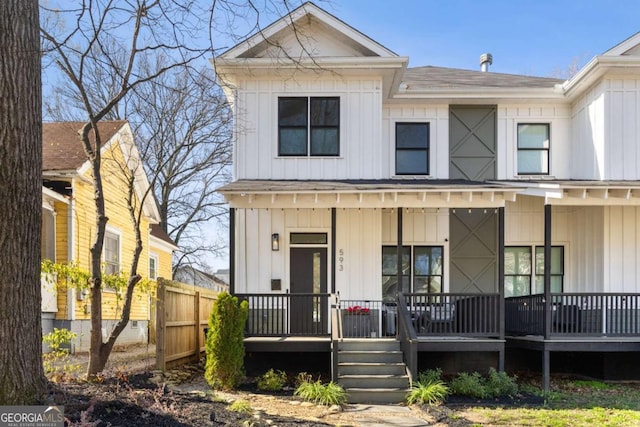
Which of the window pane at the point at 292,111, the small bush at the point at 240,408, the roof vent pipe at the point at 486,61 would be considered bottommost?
the small bush at the point at 240,408

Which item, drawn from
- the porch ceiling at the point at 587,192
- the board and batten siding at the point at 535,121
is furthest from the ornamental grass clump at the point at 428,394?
the board and batten siding at the point at 535,121

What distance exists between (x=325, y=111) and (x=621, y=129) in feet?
20.9

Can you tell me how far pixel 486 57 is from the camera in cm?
1625

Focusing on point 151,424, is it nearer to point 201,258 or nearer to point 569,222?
point 569,222

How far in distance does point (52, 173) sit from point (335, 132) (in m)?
6.80

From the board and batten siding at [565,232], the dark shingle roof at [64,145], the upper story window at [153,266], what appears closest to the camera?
the board and batten siding at [565,232]

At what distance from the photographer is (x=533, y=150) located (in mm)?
12641

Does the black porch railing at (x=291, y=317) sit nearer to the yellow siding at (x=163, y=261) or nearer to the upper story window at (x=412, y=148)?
the upper story window at (x=412, y=148)

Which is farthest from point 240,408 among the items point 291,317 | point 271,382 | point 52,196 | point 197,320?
point 52,196

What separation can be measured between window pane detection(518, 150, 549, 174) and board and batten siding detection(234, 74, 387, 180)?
3.65 m

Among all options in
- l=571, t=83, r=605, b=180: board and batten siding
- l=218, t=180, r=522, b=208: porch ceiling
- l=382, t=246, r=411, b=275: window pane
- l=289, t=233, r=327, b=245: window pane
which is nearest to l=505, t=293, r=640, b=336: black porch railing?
l=218, t=180, r=522, b=208: porch ceiling

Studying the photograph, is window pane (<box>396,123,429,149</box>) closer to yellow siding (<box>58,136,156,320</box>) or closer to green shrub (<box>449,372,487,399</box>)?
green shrub (<box>449,372,487,399</box>)

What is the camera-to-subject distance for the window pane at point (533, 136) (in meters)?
12.6

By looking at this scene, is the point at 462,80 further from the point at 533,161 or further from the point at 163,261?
the point at 163,261
